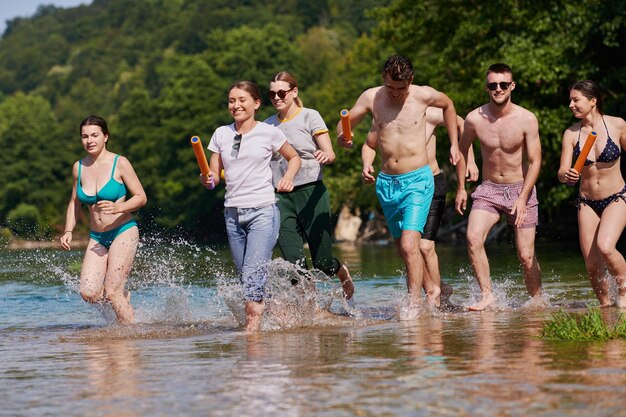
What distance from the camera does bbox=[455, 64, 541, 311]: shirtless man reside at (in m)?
12.2

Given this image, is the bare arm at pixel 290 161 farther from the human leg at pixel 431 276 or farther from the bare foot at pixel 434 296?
the bare foot at pixel 434 296

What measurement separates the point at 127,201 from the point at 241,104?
1.44 metres

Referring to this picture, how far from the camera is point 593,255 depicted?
1225cm

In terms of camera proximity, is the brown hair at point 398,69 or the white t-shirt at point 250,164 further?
the brown hair at point 398,69

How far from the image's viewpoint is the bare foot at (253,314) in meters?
11.2

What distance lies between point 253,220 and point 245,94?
104cm

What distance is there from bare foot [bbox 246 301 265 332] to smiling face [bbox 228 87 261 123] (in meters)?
1.52

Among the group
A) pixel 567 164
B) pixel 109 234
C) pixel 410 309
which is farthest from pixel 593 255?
pixel 109 234

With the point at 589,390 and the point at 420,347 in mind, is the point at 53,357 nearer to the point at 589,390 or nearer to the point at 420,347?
the point at 420,347

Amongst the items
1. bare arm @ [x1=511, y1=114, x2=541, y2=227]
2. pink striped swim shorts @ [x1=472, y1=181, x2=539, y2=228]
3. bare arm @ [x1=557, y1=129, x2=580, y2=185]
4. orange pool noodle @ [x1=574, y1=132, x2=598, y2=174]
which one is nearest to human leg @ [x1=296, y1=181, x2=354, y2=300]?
pink striped swim shorts @ [x1=472, y1=181, x2=539, y2=228]

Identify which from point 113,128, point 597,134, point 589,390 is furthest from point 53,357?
point 113,128

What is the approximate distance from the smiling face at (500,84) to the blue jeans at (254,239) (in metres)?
2.41

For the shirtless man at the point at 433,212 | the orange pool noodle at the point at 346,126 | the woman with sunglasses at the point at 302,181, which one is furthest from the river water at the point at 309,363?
the orange pool noodle at the point at 346,126

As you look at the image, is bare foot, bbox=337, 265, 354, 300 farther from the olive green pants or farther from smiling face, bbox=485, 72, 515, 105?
smiling face, bbox=485, 72, 515, 105
